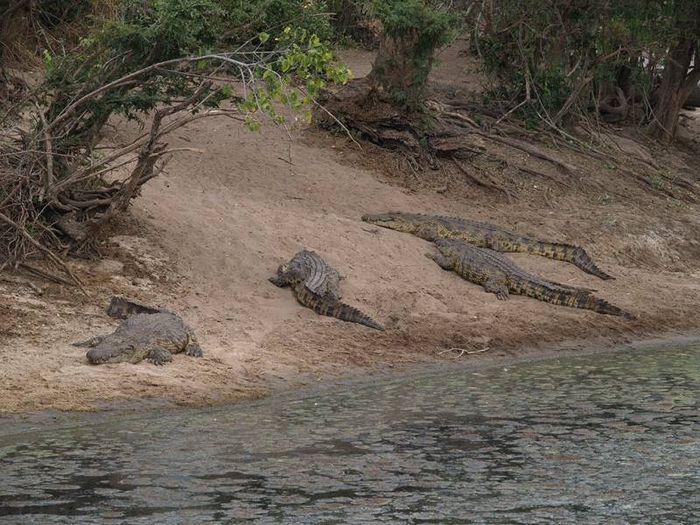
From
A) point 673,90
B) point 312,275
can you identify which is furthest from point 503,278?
point 673,90

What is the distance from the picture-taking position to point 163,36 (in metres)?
11.3

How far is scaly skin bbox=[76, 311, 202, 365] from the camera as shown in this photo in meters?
9.44

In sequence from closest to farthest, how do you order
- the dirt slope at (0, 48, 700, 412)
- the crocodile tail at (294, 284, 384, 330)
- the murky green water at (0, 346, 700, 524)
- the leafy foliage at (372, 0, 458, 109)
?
the murky green water at (0, 346, 700, 524) → the dirt slope at (0, 48, 700, 412) → the crocodile tail at (294, 284, 384, 330) → the leafy foliage at (372, 0, 458, 109)

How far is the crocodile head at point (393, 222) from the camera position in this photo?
14750 millimetres

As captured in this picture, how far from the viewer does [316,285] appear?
11727 millimetres

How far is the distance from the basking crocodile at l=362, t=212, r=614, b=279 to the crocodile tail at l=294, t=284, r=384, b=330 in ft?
10.5

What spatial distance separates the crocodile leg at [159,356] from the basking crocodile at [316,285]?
226 cm

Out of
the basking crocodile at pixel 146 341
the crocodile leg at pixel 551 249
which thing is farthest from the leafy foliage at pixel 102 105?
the crocodile leg at pixel 551 249

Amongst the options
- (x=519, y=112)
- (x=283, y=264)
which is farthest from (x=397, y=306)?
(x=519, y=112)

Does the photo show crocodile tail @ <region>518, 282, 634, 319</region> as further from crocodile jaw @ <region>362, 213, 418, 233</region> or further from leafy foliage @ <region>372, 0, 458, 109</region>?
leafy foliage @ <region>372, 0, 458, 109</region>

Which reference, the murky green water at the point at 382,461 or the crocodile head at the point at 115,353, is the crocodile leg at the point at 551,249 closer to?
the murky green water at the point at 382,461

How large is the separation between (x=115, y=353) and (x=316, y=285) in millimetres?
2776

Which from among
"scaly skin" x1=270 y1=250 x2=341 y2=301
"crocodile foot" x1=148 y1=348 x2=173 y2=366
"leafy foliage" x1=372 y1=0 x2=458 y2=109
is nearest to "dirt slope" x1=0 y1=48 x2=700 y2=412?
"crocodile foot" x1=148 y1=348 x2=173 y2=366

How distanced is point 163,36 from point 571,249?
601 cm
